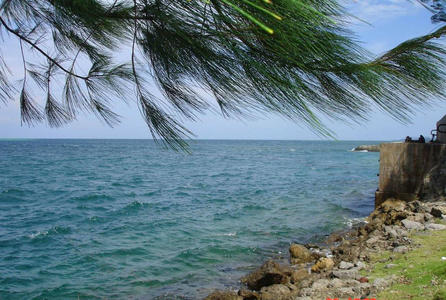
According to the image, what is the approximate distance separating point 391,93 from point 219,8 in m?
0.76

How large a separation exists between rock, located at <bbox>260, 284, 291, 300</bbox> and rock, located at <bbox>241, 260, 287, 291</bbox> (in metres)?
0.27

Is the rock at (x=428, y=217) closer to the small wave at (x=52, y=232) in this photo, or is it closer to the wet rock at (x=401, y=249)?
the wet rock at (x=401, y=249)

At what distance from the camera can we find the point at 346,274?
515cm

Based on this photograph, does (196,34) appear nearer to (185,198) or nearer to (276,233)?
(276,233)

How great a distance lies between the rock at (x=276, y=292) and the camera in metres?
5.54

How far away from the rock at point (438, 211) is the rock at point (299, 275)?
9.56ft

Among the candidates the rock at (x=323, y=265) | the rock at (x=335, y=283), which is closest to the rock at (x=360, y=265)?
the rock at (x=335, y=283)

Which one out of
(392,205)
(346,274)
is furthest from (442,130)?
(346,274)

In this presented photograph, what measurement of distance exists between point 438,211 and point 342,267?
111 inches

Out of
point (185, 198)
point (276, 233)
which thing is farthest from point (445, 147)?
point (185, 198)

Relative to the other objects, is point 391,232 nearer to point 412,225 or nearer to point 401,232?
point 401,232

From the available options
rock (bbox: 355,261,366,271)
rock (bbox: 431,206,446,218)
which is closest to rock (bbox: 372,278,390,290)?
rock (bbox: 355,261,366,271)

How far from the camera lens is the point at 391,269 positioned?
492cm

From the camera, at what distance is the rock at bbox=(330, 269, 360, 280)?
505 cm
